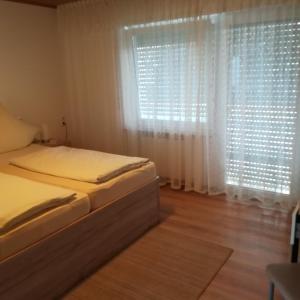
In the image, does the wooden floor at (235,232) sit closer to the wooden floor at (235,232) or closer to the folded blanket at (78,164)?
the wooden floor at (235,232)

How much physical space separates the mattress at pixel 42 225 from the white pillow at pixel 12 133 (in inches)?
65.5

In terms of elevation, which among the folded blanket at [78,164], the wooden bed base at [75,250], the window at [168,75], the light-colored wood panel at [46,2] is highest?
the light-colored wood panel at [46,2]

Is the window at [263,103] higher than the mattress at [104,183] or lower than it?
higher

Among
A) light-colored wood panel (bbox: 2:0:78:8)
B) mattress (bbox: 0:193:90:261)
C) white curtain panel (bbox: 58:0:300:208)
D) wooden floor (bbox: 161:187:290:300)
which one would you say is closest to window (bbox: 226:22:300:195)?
white curtain panel (bbox: 58:0:300:208)

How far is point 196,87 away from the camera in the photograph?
11.1 ft

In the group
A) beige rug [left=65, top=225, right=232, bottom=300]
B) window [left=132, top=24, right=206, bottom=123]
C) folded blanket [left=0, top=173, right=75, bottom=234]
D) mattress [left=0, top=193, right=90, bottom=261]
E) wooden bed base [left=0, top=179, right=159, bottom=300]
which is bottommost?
beige rug [left=65, top=225, right=232, bottom=300]

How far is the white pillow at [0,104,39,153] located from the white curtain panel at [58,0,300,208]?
0.99 m

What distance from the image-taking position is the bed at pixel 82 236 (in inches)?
69.8

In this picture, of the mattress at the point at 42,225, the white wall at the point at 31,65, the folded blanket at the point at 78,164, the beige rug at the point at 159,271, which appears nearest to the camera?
the mattress at the point at 42,225

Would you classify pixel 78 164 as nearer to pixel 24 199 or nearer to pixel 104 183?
pixel 104 183

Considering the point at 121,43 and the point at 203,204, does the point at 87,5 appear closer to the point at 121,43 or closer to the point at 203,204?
the point at 121,43

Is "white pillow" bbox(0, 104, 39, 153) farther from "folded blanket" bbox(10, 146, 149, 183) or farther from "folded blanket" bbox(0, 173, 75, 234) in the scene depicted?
"folded blanket" bbox(0, 173, 75, 234)

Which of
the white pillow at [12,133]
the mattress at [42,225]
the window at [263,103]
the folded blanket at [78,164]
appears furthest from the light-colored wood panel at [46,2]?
the mattress at [42,225]

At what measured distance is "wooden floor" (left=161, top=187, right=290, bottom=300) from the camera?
81.4 inches
